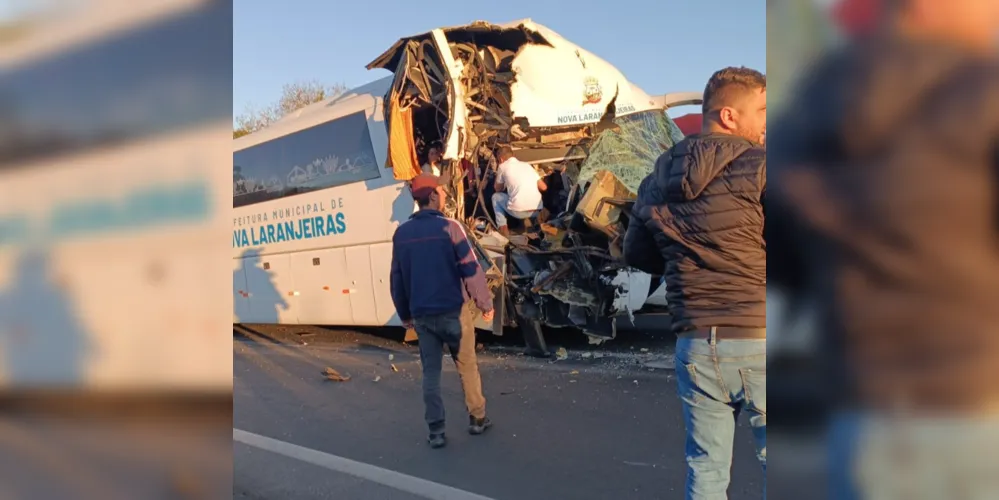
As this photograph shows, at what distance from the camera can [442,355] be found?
5.20 metres

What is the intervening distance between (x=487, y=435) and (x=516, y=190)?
3.58 meters

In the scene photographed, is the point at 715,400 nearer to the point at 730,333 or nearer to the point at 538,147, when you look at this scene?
the point at 730,333

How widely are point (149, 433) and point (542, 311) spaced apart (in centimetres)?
665

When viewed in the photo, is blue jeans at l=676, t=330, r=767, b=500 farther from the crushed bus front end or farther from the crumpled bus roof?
the crumpled bus roof

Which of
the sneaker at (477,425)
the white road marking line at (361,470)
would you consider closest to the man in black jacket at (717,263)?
the white road marking line at (361,470)

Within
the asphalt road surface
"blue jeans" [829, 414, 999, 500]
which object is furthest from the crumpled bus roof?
"blue jeans" [829, 414, 999, 500]

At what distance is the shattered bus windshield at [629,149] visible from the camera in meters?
8.29

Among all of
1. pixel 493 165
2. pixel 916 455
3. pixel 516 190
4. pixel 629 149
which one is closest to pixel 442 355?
pixel 516 190

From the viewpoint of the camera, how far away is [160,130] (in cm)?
148

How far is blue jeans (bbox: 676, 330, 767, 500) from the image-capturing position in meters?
2.47

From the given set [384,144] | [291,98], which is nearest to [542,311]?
[384,144]

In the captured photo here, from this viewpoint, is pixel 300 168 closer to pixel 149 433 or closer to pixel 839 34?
pixel 149 433

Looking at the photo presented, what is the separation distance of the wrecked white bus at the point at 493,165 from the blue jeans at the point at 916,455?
20.2 ft

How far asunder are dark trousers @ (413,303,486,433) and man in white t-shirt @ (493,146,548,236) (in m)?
3.09
